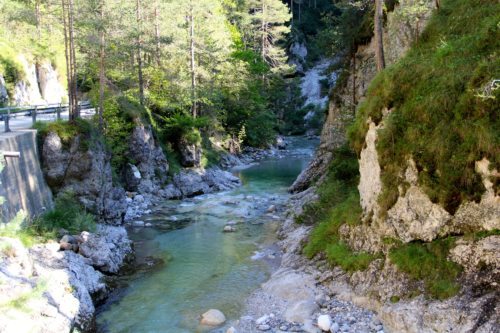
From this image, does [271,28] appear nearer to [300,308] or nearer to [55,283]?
[300,308]

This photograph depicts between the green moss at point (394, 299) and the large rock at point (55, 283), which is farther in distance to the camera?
the green moss at point (394, 299)

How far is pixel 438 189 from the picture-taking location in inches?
436

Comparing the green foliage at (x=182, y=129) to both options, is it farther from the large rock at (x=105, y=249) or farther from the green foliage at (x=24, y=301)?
the green foliage at (x=24, y=301)

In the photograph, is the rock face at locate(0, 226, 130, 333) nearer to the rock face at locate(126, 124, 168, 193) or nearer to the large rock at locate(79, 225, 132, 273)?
the large rock at locate(79, 225, 132, 273)

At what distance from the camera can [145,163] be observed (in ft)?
92.4

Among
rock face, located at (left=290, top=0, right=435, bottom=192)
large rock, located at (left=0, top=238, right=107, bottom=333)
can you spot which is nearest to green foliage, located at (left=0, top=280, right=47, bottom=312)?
large rock, located at (left=0, top=238, right=107, bottom=333)

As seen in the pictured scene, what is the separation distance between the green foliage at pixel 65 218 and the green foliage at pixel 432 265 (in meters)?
11.6

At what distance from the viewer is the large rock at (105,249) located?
15391mm

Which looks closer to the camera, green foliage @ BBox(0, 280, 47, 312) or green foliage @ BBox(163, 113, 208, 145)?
green foliage @ BBox(0, 280, 47, 312)

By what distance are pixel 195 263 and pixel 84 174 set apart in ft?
22.6

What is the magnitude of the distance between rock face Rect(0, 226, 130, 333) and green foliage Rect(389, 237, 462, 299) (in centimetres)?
841

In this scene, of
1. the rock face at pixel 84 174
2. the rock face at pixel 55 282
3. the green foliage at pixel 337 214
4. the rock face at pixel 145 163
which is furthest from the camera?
the rock face at pixel 145 163

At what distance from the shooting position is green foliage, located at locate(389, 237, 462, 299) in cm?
1033

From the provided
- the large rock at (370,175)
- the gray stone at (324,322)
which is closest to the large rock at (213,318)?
the gray stone at (324,322)
